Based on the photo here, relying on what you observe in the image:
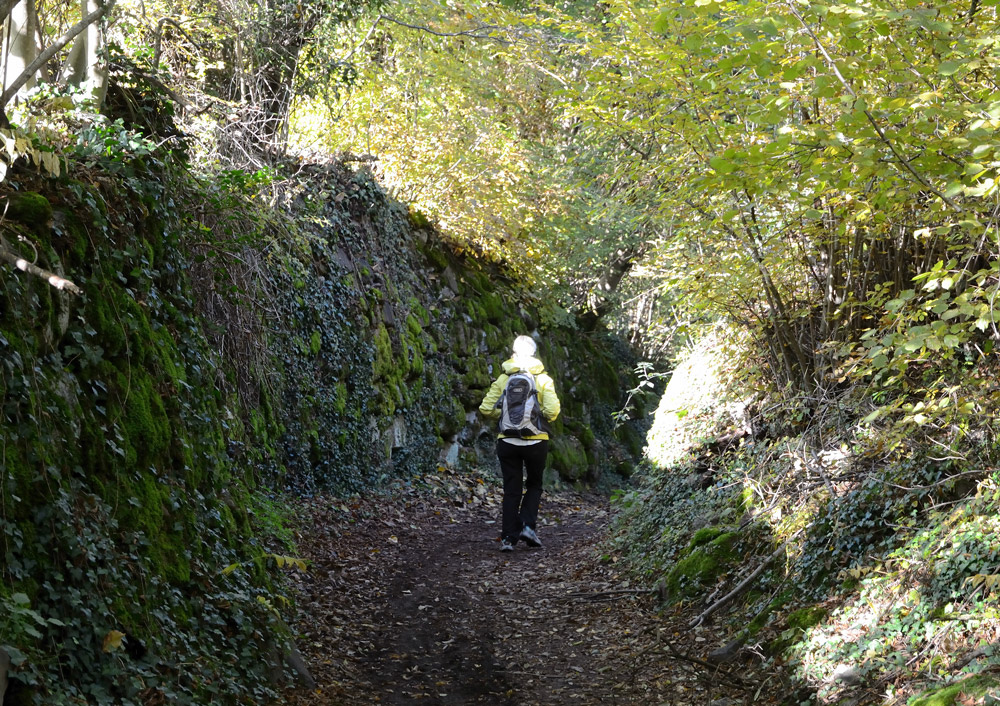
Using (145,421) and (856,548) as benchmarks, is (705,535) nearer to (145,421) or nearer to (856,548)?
(856,548)

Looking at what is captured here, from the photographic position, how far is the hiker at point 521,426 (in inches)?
342

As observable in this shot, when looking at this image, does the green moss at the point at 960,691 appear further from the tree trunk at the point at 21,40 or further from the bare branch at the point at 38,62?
the tree trunk at the point at 21,40

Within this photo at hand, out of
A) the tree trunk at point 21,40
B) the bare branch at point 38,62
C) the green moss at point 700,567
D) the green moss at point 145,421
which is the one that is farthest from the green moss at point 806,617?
the tree trunk at point 21,40

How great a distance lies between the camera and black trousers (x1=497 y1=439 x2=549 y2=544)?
28.8 ft

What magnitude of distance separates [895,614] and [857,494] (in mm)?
1151

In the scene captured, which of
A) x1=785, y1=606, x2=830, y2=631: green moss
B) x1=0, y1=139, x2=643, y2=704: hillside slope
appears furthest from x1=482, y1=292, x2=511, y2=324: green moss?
x1=785, y1=606, x2=830, y2=631: green moss

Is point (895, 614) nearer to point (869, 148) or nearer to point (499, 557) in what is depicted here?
point (869, 148)

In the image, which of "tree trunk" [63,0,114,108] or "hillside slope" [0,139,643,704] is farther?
"tree trunk" [63,0,114,108]

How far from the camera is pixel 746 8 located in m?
4.16

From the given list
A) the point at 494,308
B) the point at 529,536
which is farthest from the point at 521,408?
the point at 494,308

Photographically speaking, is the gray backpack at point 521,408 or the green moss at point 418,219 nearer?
the gray backpack at point 521,408

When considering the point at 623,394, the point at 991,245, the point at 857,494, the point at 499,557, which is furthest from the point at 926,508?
the point at 623,394

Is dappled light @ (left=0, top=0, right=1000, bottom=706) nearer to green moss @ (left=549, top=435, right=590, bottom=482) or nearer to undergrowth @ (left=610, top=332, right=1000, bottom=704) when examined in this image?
undergrowth @ (left=610, top=332, right=1000, bottom=704)

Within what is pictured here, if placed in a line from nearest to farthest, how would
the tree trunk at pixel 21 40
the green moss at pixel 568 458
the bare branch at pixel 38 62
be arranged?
the bare branch at pixel 38 62 → the tree trunk at pixel 21 40 → the green moss at pixel 568 458
